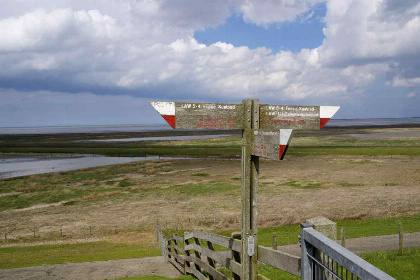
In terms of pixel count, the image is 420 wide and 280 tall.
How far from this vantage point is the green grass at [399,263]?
1047cm

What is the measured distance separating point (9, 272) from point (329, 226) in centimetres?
1320

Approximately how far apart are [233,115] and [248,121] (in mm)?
257

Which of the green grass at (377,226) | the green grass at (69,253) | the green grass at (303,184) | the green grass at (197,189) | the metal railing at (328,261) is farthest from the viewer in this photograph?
the green grass at (303,184)

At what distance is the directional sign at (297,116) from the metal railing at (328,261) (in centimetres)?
195

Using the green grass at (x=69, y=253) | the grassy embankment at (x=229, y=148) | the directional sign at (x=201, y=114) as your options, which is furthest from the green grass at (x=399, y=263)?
the grassy embankment at (x=229, y=148)

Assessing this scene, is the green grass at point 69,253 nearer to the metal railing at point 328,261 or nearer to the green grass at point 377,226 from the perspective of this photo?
the green grass at point 377,226

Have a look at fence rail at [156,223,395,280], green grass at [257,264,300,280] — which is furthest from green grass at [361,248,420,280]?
fence rail at [156,223,395,280]

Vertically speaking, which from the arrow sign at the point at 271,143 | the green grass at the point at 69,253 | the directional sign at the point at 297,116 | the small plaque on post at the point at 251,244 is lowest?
the green grass at the point at 69,253

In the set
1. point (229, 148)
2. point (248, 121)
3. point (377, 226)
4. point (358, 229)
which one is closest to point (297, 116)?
point (248, 121)

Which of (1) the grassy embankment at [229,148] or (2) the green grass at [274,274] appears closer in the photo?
(2) the green grass at [274,274]

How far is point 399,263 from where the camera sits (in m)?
11.7

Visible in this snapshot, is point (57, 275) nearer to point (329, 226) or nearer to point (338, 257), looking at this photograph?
point (329, 226)

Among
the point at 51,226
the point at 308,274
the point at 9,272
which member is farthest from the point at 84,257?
the point at 308,274

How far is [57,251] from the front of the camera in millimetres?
20047
